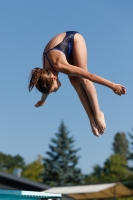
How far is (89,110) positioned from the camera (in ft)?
18.5

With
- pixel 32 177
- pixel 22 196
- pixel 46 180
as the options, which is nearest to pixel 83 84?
pixel 22 196

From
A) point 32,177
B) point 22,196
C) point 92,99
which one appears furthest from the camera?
point 32,177

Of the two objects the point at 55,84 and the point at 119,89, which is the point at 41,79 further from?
the point at 119,89

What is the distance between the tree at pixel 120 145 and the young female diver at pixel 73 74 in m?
74.6

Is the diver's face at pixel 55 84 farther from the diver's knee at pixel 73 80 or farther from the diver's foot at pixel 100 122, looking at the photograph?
the diver's foot at pixel 100 122

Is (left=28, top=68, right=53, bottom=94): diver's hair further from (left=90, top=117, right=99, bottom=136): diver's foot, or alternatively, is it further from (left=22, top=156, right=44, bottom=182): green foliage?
(left=22, top=156, right=44, bottom=182): green foliage

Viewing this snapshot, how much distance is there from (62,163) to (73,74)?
125 ft

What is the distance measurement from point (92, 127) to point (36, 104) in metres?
0.87

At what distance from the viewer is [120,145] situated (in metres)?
79.8

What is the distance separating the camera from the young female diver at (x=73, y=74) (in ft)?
16.9

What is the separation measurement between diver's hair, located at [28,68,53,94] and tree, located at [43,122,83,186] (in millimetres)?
35365

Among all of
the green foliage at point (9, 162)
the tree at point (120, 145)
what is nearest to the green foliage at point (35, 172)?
the green foliage at point (9, 162)

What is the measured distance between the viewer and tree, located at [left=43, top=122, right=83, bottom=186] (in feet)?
Answer: 133

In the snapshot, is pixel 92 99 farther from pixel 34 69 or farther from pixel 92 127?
pixel 34 69
